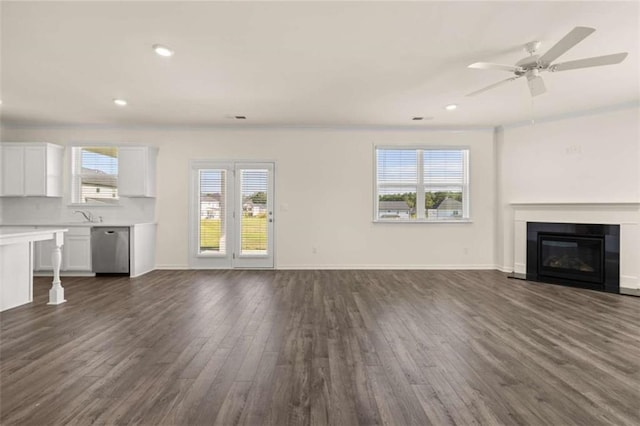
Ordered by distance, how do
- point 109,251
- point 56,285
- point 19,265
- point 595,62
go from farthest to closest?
point 109,251 < point 56,285 < point 19,265 < point 595,62

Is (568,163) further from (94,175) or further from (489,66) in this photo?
(94,175)

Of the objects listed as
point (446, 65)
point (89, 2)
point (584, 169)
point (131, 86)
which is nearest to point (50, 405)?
point (89, 2)

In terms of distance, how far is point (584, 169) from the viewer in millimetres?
5098

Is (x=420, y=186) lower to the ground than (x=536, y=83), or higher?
lower

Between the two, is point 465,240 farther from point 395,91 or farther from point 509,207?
point 395,91

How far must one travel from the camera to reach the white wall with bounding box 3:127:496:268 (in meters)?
6.06

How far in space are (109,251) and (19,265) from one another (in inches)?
65.2

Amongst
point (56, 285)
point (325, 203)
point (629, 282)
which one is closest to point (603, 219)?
point (629, 282)

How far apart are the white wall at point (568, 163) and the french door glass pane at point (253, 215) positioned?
15.0ft

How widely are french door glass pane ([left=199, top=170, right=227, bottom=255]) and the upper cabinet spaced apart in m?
2.67

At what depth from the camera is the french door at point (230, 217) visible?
6043 mm

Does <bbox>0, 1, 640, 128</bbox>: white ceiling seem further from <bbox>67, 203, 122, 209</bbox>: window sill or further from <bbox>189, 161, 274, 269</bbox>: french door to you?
<bbox>67, 203, 122, 209</bbox>: window sill

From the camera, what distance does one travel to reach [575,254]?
197 inches

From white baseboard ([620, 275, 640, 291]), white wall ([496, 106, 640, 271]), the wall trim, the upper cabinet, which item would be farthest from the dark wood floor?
the wall trim
